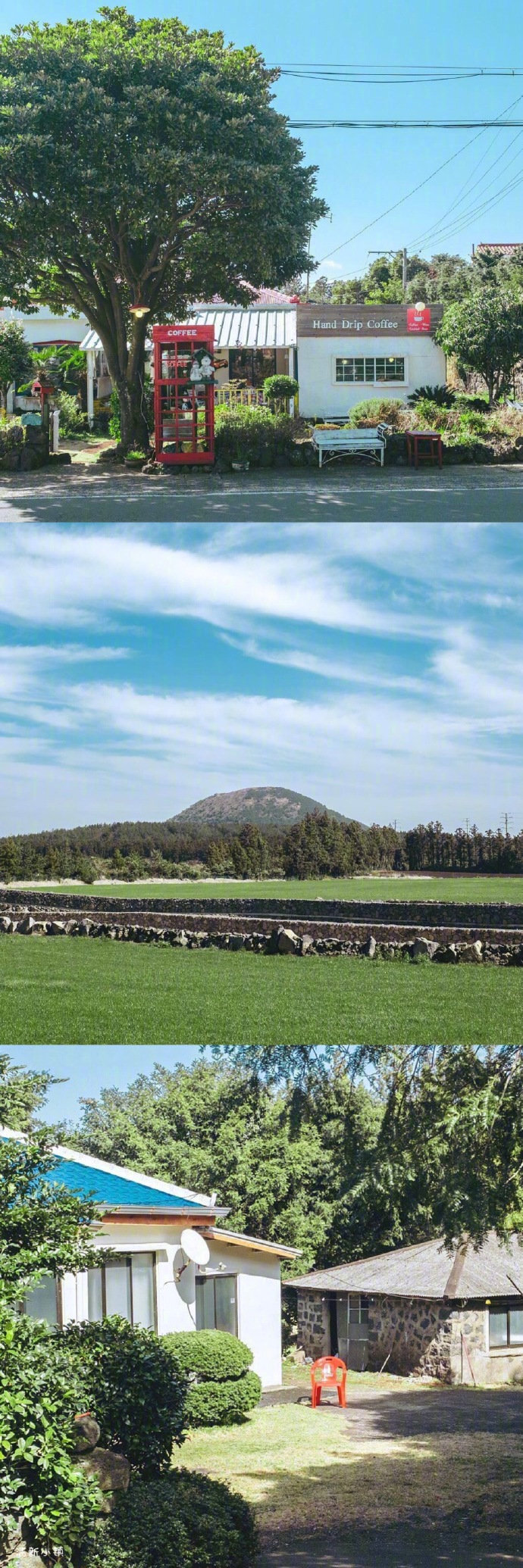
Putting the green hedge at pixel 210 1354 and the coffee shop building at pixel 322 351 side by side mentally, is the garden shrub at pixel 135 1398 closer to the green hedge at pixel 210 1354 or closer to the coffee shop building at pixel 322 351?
the green hedge at pixel 210 1354

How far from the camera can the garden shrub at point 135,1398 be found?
24.3ft

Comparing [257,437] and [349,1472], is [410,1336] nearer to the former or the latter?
[349,1472]

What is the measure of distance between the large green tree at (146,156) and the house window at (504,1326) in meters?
11.7

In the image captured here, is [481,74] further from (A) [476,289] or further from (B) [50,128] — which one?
(B) [50,128]

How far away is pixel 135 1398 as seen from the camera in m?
7.51

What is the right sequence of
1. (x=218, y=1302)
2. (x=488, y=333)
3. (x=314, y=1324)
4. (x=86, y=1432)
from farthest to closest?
1. (x=314, y=1324)
2. (x=218, y=1302)
3. (x=488, y=333)
4. (x=86, y=1432)

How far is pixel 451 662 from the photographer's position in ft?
50.5

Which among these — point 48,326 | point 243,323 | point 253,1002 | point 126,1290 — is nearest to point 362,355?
point 243,323

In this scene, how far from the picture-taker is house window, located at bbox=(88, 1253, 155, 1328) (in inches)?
442

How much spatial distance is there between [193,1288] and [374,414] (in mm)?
8504

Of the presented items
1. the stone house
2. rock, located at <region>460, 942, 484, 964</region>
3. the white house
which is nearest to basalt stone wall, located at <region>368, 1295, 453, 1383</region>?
the stone house

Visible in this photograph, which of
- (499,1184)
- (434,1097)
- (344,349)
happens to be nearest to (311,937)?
(434,1097)

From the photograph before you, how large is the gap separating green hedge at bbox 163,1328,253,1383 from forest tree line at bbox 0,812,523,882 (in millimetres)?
5463

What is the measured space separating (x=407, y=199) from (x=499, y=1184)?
9.25 metres
